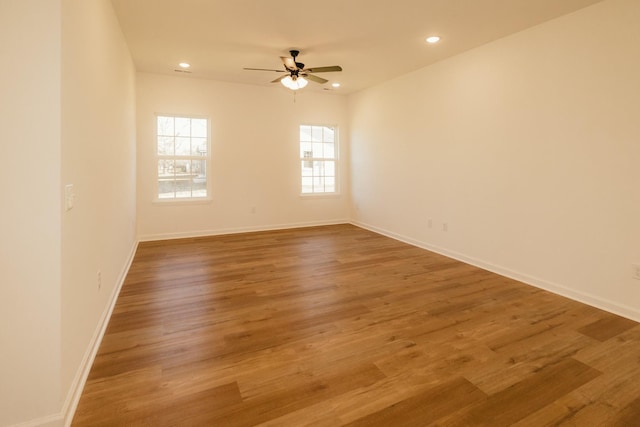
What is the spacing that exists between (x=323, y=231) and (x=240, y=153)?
82.7 inches

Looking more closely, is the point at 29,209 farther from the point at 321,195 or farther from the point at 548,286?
the point at 321,195

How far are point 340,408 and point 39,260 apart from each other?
157 cm

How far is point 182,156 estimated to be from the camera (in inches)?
219

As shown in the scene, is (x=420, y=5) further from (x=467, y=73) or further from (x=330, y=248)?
(x=330, y=248)

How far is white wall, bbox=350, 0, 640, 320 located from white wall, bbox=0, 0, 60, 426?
153 inches

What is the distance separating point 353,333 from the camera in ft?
7.93

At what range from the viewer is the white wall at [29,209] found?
1.33m

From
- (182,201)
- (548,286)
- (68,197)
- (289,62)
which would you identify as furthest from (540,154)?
(182,201)

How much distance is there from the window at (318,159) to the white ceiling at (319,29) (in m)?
1.94

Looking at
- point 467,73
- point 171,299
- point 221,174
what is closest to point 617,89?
point 467,73

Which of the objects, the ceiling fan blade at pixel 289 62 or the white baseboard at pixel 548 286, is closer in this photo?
the white baseboard at pixel 548 286

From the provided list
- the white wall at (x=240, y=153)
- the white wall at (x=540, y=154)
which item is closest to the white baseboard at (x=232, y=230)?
the white wall at (x=240, y=153)

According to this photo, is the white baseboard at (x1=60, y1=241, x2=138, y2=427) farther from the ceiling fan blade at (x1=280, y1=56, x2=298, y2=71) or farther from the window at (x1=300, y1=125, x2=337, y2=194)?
the window at (x1=300, y1=125, x2=337, y2=194)

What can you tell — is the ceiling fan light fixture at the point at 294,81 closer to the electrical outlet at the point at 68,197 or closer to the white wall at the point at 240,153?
the white wall at the point at 240,153
